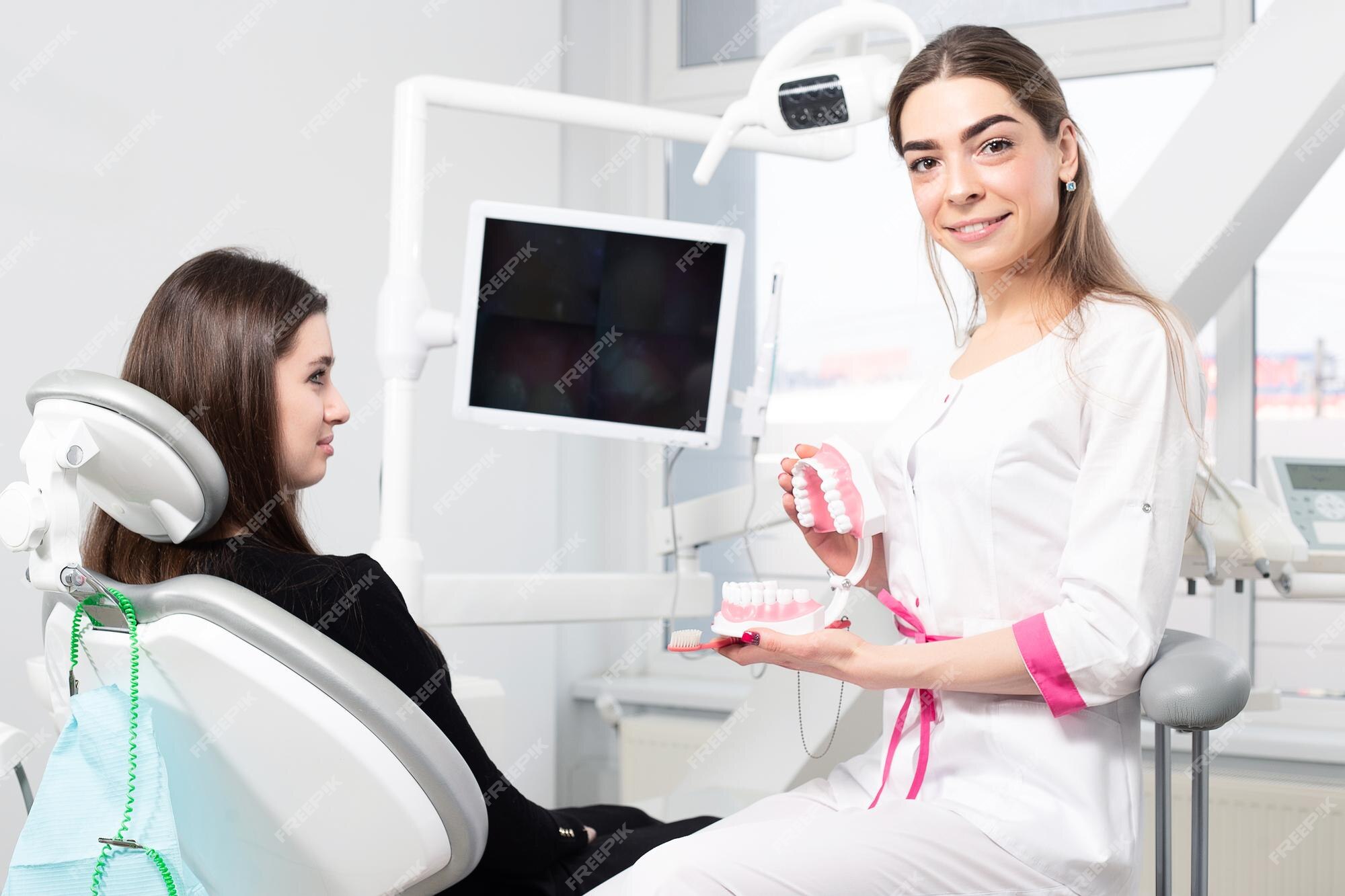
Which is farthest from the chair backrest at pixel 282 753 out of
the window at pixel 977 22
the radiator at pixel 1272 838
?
the window at pixel 977 22

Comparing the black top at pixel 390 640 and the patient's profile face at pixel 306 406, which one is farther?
the patient's profile face at pixel 306 406

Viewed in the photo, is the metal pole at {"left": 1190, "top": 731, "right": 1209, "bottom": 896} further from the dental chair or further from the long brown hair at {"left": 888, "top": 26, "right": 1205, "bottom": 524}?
the dental chair

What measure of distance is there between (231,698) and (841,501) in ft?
1.97

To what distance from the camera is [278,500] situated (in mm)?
1233

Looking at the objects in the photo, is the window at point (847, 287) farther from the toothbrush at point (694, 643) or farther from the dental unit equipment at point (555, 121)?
the toothbrush at point (694, 643)

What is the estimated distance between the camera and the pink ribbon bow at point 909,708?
113 cm

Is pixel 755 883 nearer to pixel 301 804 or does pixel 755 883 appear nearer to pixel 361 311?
pixel 301 804

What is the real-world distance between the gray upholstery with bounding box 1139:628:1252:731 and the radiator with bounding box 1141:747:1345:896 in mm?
1531

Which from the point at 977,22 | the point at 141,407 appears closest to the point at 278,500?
the point at 141,407

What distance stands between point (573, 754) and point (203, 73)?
198 cm

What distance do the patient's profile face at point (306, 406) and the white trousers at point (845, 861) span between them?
555 mm

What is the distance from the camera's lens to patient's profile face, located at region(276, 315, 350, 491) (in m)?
1.23

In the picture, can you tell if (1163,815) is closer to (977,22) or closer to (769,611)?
(769,611)

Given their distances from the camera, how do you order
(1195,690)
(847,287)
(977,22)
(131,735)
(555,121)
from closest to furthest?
(131,735) → (1195,690) → (555,121) → (977,22) → (847,287)
